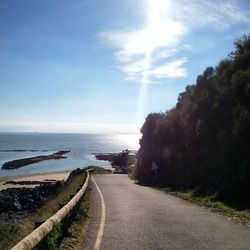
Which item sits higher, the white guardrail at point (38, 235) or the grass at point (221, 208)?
the white guardrail at point (38, 235)

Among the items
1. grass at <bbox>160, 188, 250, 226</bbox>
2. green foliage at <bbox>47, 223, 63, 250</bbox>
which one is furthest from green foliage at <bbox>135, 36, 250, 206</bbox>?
green foliage at <bbox>47, 223, 63, 250</bbox>

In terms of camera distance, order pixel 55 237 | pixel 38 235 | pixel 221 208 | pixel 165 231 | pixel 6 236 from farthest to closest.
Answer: pixel 221 208 < pixel 165 231 < pixel 6 236 < pixel 55 237 < pixel 38 235

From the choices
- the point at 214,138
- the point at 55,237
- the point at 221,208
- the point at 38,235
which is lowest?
the point at 221,208

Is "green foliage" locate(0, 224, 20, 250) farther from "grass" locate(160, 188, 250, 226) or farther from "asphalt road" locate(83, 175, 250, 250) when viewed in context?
"grass" locate(160, 188, 250, 226)

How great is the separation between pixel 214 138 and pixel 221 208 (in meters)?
11.8

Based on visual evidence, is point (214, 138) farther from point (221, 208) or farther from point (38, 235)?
point (38, 235)

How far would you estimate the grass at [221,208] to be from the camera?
15.7 m

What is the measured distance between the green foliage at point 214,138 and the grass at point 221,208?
2.02 ft

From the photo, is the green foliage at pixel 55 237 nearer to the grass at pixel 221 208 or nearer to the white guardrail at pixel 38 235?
the white guardrail at pixel 38 235

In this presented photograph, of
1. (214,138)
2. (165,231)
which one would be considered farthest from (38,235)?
(214,138)

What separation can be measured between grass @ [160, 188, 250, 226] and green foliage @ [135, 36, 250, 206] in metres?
0.62

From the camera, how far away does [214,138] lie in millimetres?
30359

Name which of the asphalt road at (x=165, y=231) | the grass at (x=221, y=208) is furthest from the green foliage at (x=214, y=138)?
the asphalt road at (x=165, y=231)

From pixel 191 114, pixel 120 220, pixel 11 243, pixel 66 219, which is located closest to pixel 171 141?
pixel 191 114
